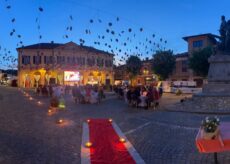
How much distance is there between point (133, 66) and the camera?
79062 mm

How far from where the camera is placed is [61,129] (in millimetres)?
13219

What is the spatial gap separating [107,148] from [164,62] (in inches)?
2297

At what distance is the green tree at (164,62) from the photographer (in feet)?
219

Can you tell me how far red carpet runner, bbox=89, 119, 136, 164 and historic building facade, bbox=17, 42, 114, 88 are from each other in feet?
202

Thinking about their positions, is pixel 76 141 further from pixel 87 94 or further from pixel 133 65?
pixel 133 65

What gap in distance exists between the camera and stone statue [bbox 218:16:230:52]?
2297 cm

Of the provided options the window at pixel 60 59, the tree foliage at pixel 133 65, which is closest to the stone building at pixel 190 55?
the tree foliage at pixel 133 65

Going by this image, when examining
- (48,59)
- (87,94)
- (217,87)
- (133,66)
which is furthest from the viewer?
(133,66)

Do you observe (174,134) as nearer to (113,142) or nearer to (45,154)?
(113,142)

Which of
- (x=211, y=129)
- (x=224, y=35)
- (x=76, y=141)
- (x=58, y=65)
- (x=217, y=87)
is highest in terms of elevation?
(x=58, y=65)

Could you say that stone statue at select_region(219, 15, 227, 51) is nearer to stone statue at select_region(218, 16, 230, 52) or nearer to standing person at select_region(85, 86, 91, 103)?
stone statue at select_region(218, 16, 230, 52)

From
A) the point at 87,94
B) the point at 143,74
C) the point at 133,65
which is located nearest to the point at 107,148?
the point at 87,94

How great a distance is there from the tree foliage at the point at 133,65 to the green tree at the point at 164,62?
36.0 ft

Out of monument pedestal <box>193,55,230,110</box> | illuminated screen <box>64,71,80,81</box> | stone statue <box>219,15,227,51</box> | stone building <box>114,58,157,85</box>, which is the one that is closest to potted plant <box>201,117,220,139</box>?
monument pedestal <box>193,55,230,110</box>
